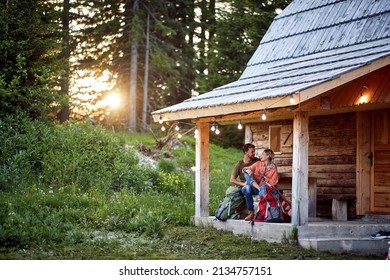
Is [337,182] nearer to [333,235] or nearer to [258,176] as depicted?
[258,176]

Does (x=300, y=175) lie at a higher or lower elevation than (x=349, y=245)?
higher

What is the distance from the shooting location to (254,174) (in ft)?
40.2

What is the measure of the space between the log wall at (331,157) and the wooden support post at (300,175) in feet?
7.74

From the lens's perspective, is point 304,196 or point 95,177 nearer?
point 304,196

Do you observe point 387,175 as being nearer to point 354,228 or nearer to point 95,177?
point 354,228

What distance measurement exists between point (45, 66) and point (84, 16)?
8149 mm

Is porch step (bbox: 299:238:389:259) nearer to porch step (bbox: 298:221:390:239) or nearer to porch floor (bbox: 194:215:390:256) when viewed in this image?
porch floor (bbox: 194:215:390:256)

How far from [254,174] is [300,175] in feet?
4.83

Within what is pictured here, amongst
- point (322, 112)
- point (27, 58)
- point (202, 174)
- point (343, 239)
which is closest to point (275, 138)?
point (322, 112)

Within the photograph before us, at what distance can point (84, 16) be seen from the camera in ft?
86.0

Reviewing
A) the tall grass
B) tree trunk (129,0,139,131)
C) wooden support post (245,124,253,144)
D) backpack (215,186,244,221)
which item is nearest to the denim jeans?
backpack (215,186,244,221)

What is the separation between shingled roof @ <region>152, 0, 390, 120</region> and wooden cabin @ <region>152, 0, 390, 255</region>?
29mm

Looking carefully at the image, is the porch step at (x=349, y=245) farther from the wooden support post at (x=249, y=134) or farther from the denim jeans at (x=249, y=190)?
the wooden support post at (x=249, y=134)

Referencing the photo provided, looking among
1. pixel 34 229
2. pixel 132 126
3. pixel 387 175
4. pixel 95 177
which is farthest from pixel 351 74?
pixel 132 126
